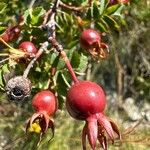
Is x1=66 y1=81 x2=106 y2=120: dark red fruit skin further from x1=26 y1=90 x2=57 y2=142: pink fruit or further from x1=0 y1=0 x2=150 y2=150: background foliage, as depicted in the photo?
x1=0 y1=0 x2=150 y2=150: background foliage

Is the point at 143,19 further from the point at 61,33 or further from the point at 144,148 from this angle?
the point at 61,33

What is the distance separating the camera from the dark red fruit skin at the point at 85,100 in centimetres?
117

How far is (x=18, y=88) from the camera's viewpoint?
1280 mm

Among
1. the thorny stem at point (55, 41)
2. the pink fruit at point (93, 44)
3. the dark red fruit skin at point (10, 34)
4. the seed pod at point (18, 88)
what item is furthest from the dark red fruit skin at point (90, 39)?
the seed pod at point (18, 88)

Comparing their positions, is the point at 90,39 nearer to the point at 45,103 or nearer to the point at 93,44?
the point at 93,44

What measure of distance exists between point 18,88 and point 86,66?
0.43 metres

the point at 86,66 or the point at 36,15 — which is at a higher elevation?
the point at 36,15

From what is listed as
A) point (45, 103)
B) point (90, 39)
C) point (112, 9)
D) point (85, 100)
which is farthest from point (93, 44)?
point (85, 100)

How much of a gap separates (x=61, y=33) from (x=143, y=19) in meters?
1.58

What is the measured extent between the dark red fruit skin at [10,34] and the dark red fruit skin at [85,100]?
1.76 ft

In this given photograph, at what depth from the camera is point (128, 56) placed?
4105 millimetres

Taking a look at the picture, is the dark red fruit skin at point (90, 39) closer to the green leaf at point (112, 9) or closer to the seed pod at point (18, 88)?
the green leaf at point (112, 9)

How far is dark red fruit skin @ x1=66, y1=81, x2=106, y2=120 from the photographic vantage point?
1.17 metres

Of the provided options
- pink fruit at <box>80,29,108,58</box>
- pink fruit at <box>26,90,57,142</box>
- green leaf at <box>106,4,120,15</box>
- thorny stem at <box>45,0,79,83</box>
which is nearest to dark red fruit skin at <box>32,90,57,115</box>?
pink fruit at <box>26,90,57,142</box>
